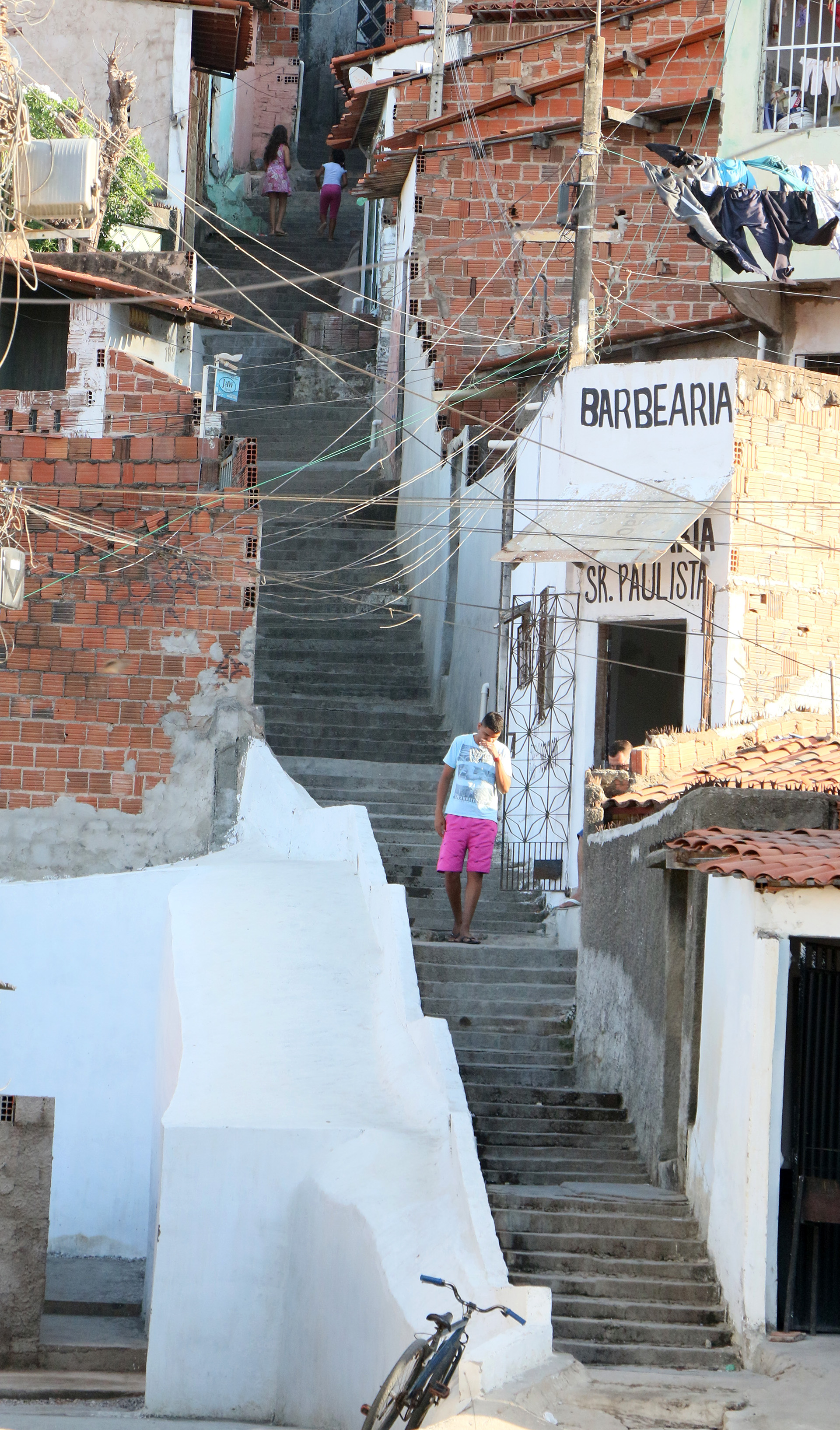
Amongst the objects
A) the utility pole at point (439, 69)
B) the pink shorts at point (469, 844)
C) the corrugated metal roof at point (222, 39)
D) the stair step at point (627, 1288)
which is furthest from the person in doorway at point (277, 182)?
the stair step at point (627, 1288)

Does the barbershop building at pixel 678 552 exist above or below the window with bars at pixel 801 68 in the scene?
below

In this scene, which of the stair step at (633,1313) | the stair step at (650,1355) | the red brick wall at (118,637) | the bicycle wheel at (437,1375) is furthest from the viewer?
the red brick wall at (118,637)

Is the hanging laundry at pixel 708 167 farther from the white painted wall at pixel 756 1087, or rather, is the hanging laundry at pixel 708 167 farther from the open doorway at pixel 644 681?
the white painted wall at pixel 756 1087

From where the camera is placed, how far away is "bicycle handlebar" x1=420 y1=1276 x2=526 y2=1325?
265 inches

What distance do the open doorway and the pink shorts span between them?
3051 millimetres

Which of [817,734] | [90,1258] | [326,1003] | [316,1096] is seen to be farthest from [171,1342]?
[817,734]

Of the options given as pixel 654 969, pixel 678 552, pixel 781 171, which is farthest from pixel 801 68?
pixel 654 969

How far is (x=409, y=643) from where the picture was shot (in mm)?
19859

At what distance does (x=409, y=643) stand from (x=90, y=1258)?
9121mm

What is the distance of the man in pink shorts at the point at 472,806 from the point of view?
12.0m

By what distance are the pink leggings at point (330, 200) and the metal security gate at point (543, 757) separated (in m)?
15.2

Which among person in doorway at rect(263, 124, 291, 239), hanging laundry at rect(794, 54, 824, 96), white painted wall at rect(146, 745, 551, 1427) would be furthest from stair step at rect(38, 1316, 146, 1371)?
person in doorway at rect(263, 124, 291, 239)

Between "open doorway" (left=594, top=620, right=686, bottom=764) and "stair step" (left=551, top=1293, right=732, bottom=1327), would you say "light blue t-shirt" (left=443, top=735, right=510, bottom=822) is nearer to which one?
"open doorway" (left=594, top=620, right=686, bottom=764)

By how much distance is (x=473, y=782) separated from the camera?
12.0 metres
